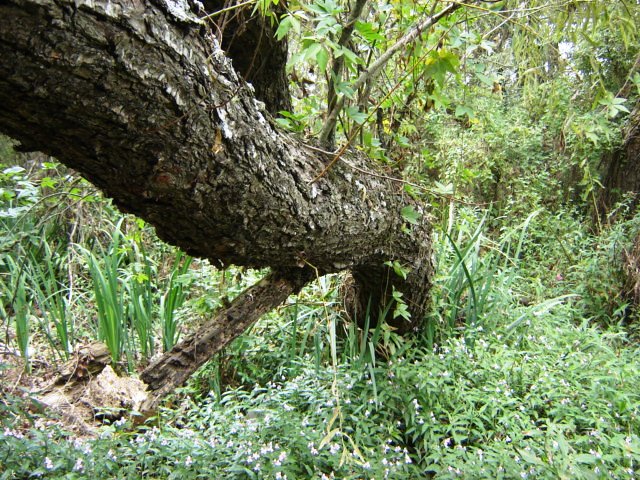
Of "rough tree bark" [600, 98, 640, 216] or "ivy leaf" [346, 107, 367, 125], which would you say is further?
"rough tree bark" [600, 98, 640, 216]

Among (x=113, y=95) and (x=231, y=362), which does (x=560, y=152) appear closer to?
(x=231, y=362)

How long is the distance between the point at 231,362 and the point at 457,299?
1.31 meters

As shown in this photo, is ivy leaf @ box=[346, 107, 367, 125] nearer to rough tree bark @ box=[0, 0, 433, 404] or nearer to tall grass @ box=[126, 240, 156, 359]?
rough tree bark @ box=[0, 0, 433, 404]

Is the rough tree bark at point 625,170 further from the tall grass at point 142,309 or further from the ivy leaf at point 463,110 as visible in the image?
the tall grass at point 142,309

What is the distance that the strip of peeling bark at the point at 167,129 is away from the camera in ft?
2.81

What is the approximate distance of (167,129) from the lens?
1.08m

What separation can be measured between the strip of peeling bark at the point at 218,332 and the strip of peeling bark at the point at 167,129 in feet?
0.89

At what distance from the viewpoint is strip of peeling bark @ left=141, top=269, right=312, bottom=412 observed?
210 centimetres

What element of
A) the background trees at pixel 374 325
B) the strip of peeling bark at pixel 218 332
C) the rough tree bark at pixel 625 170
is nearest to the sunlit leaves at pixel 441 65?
the background trees at pixel 374 325

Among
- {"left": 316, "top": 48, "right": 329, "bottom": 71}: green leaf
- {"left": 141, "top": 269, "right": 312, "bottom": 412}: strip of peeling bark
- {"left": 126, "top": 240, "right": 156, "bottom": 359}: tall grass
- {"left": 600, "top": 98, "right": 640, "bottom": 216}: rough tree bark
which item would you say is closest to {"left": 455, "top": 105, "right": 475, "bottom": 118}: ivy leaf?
{"left": 316, "top": 48, "right": 329, "bottom": 71}: green leaf

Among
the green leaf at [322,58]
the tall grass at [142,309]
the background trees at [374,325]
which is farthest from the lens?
the tall grass at [142,309]

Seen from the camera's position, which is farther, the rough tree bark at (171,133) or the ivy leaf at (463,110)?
the ivy leaf at (463,110)

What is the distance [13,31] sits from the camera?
0.79m

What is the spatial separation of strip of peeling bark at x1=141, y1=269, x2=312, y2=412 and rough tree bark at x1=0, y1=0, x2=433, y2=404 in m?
0.22
